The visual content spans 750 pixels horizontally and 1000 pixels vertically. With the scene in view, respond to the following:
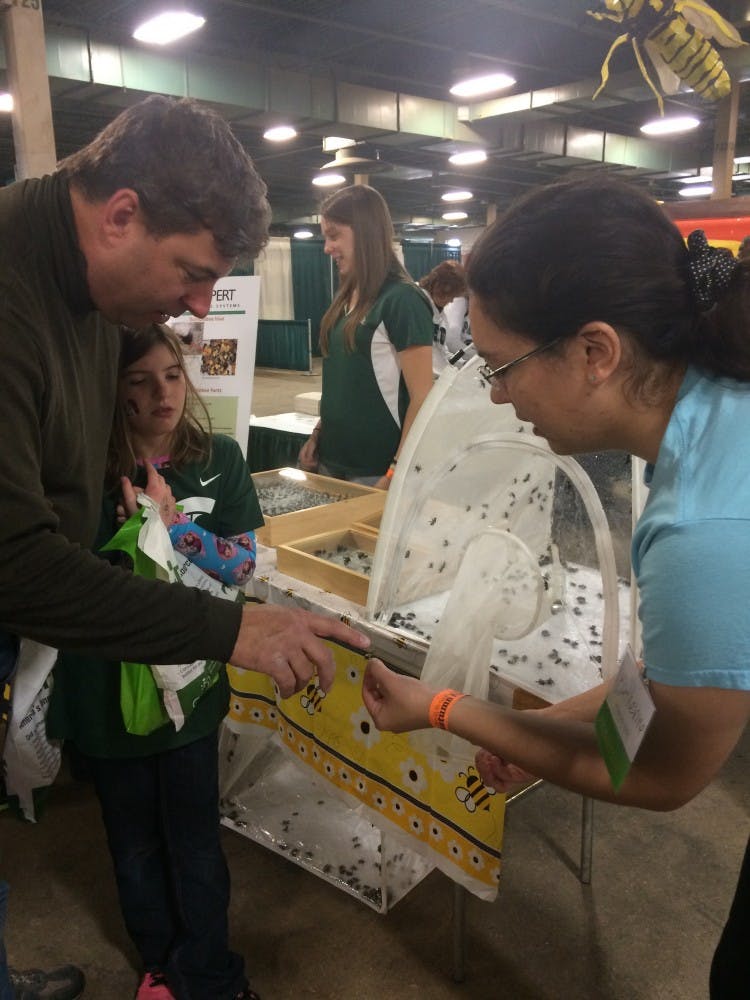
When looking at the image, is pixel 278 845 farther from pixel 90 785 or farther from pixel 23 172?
pixel 23 172

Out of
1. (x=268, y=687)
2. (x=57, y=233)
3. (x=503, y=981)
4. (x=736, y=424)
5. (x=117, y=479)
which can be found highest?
(x=57, y=233)

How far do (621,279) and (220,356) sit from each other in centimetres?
187

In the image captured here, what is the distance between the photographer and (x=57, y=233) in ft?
3.53

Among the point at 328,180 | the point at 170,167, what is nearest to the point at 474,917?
the point at 170,167

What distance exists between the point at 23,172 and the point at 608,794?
9.01 feet

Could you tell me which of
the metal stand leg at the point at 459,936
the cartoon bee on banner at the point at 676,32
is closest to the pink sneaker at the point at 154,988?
the metal stand leg at the point at 459,936

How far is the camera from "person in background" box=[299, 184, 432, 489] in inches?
95.7

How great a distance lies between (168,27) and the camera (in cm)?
530

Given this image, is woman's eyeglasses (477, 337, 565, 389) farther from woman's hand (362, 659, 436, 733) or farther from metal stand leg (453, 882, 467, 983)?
metal stand leg (453, 882, 467, 983)

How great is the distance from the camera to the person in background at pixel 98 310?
102 centimetres

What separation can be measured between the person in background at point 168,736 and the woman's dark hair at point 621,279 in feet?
2.96

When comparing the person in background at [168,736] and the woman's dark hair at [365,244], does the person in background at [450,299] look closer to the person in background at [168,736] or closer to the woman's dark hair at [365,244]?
the woman's dark hair at [365,244]

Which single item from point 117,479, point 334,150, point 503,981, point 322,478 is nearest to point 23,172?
point 322,478

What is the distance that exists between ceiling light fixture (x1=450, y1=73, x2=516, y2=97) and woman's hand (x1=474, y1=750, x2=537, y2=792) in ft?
23.1
